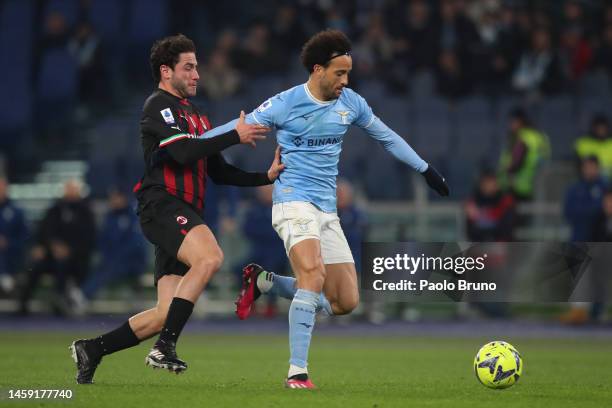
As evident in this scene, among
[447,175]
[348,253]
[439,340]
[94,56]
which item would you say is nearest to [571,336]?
[439,340]

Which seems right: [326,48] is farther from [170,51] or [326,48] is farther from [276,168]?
[170,51]

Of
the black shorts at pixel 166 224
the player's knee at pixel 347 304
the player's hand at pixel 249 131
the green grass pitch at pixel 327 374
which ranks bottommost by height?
the green grass pitch at pixel 327 374

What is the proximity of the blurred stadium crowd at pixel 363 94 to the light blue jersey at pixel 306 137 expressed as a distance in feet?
29.7

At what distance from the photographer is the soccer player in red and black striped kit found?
823 cm

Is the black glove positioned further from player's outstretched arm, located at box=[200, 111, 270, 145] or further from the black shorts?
the black shorts

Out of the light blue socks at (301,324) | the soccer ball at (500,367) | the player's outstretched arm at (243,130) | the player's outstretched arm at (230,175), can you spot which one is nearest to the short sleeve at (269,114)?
the player's outstretched arm at (243,130)

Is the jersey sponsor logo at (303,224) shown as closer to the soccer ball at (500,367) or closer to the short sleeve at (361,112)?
the short sleeve at (361,112)

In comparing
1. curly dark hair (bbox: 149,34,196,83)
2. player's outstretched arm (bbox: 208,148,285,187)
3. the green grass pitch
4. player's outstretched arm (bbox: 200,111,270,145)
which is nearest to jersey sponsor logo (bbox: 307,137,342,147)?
player's outstretched arm (bbox: 200,111,270,145)

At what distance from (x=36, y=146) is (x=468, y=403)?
16034 mm

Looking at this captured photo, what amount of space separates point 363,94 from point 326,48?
1201 cm

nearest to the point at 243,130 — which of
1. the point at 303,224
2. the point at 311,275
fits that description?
the point at 303,224

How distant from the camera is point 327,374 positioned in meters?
10.3

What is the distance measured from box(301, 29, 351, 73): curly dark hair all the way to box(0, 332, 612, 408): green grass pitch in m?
2.23

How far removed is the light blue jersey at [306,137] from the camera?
8672 millimetres
